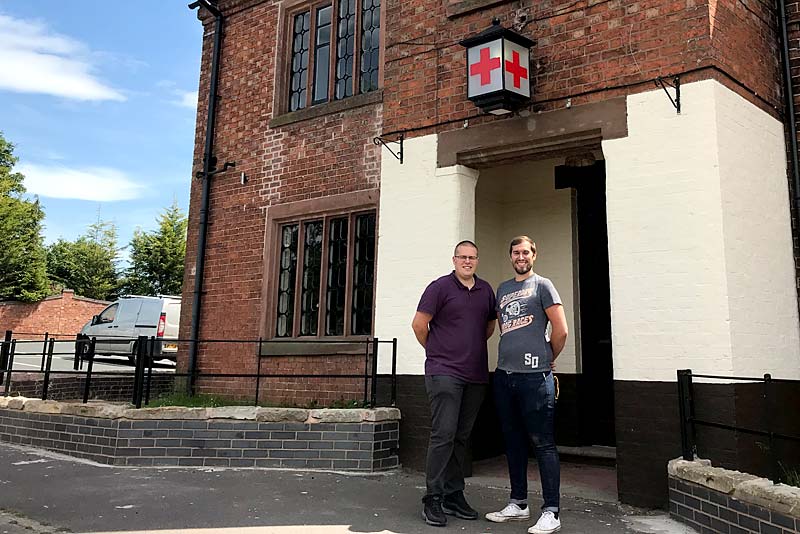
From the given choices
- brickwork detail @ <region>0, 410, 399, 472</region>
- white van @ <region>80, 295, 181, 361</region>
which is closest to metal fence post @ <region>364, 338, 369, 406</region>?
brickwork detail @ <region>0, 410, 399, 472</region>

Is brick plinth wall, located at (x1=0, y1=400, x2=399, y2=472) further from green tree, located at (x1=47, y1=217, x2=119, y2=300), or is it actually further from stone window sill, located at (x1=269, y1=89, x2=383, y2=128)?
green tree, located at (x1=47, y1=217, x2=119, y2=300)

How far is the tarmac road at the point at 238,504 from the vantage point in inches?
176

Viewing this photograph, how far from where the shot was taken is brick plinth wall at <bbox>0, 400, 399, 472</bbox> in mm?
6504

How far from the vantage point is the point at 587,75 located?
19.8 feet

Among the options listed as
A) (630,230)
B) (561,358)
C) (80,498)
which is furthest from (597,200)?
(80,498)

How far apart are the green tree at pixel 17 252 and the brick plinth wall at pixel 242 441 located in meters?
26.5

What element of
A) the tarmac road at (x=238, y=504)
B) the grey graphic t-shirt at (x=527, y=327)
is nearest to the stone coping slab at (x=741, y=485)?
the tarmac road at (x=238, y=504)

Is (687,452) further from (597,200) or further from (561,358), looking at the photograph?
(597,200)

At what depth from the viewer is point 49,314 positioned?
98.8 ft

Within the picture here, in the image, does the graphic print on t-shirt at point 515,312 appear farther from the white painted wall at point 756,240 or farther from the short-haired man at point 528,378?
the white painted wall at point 756,240

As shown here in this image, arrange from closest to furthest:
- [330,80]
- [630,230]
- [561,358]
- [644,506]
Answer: [644,506], [630,230], [561,358], [330,80]

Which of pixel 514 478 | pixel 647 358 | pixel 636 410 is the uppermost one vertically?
pixel 647 358

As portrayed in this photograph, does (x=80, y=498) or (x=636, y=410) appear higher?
(x=636, y=410)

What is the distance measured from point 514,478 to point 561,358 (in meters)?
3.40
